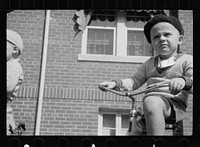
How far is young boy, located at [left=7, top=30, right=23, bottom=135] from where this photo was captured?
840 centimetres

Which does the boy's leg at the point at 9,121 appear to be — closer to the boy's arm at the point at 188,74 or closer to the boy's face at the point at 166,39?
the boy's face at the point at 166,39

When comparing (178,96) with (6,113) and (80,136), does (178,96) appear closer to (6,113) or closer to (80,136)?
(80,136)

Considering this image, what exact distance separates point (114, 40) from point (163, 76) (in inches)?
43.0

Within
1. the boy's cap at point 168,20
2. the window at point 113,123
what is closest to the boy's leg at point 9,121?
the window at point 113,123

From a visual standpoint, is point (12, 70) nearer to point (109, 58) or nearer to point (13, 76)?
point (13, 76)

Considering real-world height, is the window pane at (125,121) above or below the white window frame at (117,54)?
below

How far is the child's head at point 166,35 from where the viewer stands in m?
8.38

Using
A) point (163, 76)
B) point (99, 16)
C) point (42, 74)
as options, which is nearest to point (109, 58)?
point (99, 16)

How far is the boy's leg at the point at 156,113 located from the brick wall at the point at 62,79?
1.29 ft

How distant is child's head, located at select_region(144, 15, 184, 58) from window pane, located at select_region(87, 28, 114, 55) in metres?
0.79

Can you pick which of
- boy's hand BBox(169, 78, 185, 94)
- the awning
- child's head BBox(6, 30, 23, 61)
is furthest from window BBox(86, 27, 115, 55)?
boy's hand BBox(169, 78, 185, 94)
